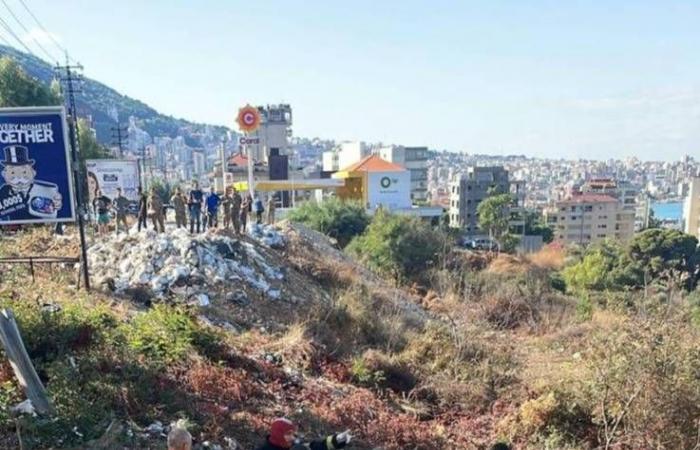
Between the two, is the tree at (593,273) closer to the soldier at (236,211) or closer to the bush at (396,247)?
the bush at (396,247)

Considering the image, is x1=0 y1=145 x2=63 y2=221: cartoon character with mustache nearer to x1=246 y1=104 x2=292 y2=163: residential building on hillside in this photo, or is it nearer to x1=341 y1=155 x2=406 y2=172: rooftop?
x1=341 y1=155 x2=406 y2=172: rooftop

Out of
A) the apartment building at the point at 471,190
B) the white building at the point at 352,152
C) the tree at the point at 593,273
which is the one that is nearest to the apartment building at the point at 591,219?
the apartment building at the point at 471,190

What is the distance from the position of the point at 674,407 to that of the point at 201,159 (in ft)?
585

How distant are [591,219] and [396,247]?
63.4 m

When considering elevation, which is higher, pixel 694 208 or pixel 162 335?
pixel 162 335

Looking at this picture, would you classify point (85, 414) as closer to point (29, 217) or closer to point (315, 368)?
point (315, 368)

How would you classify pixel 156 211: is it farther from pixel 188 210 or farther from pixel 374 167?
pixel 374 167

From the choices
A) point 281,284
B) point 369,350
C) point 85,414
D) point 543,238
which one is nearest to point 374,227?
point 281,284

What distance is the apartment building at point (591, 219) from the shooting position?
80125 mm

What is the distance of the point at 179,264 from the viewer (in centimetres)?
1422

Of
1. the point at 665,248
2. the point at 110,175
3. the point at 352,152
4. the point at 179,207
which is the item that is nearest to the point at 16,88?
the point at 110,175

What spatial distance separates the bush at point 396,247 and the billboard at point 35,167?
16.5 m

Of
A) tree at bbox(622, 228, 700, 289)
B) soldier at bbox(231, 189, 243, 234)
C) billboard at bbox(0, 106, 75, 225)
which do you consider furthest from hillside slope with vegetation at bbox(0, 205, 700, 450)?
tree at bbox(622, 228, 700, 289)

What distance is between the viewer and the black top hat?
10203 millimetres
